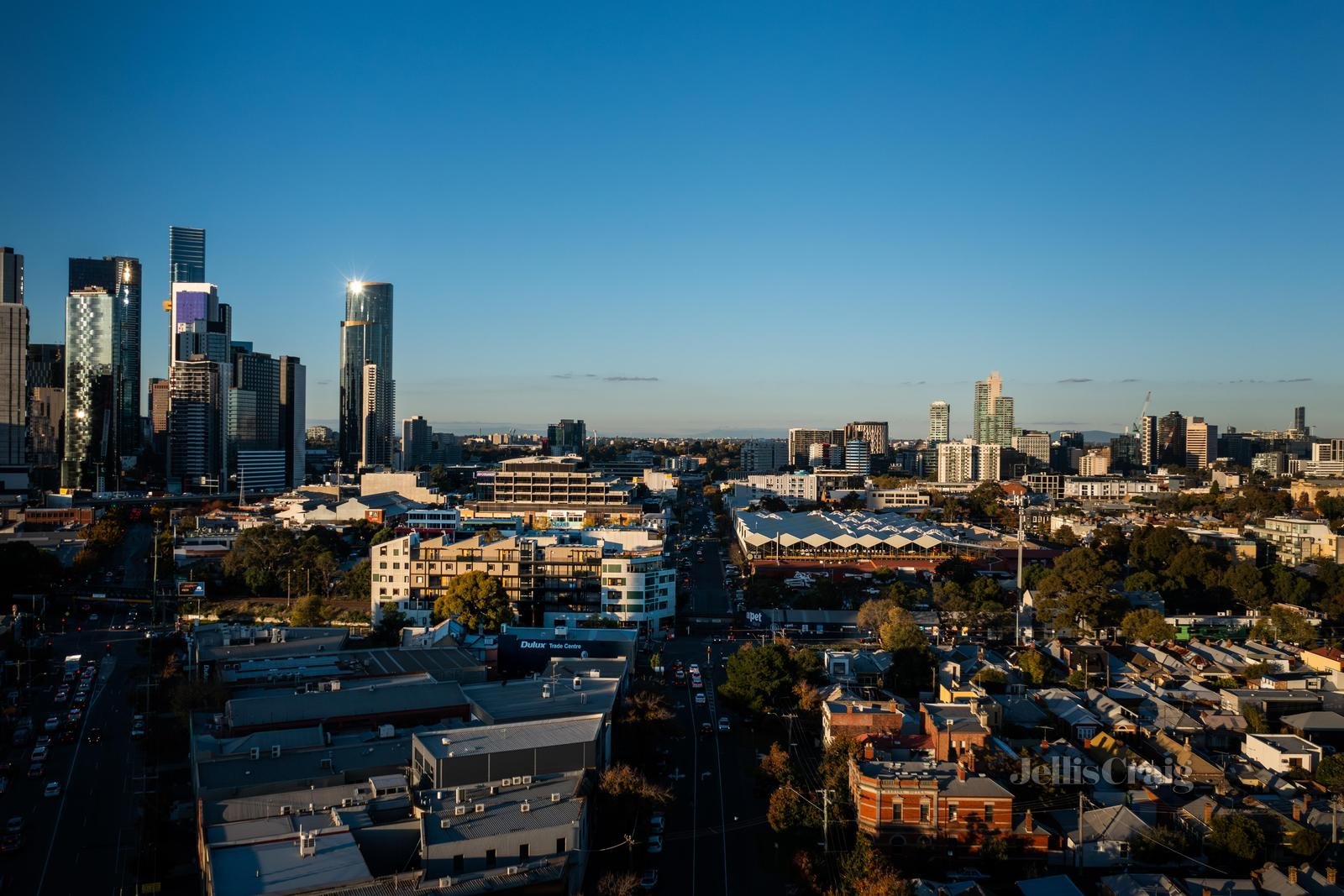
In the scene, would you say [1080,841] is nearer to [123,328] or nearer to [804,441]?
[123,328]

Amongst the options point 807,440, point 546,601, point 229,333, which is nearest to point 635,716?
point 546,601

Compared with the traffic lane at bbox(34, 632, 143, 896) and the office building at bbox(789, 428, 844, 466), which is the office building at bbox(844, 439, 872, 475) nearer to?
the office building at bbox(789, 428, 844, 466)

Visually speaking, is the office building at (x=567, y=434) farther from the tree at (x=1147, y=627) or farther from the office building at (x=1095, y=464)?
the tree at (x=1147, y=627)

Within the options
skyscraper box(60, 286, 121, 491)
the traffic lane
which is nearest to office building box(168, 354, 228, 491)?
skyscraper box(60, 286, 121, 491)

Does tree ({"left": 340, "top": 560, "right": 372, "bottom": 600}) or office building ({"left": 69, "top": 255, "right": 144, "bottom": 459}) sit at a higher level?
office building ({"left": 69, "top": 255, "right": 144, "bottom": 459})

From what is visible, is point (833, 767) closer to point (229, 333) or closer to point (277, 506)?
point (277, 506)

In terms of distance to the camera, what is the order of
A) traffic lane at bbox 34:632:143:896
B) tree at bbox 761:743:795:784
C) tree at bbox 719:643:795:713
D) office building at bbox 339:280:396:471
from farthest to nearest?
office building at bbox 339:280:396:471 < tree at bbox 719:643:795:713 < tree at bbox 761:743:795:784 < traffic lane at bbox 34:632:143:896
